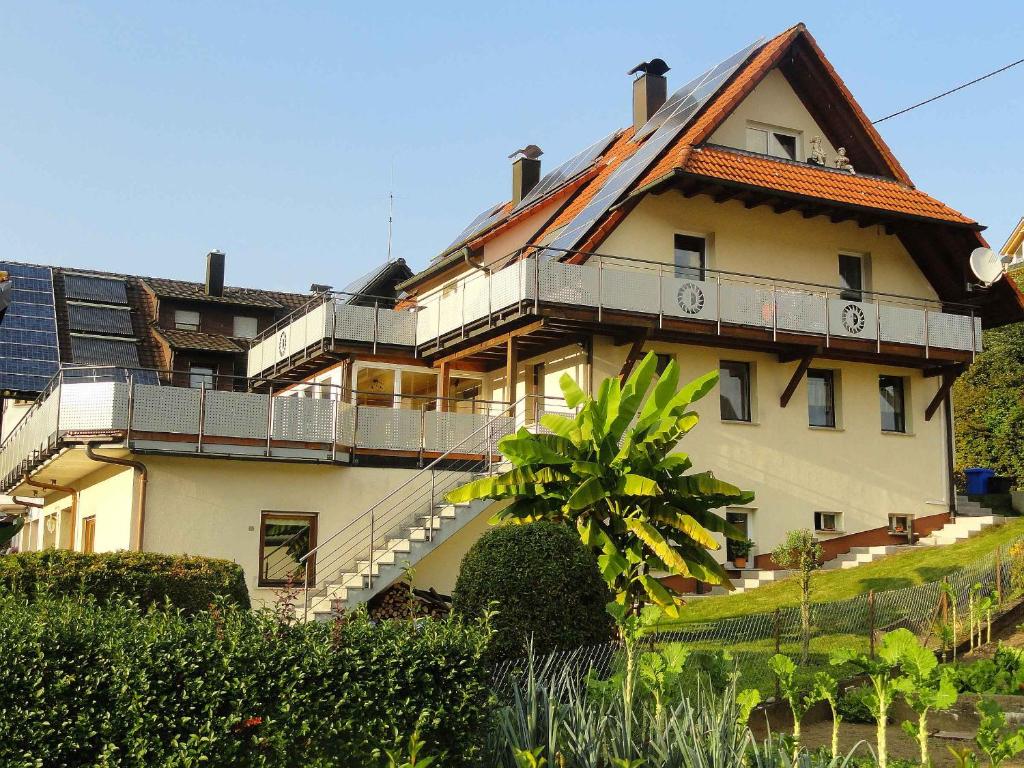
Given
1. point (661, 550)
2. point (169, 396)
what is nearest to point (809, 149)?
point (661, 550)

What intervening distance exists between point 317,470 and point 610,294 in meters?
6.67

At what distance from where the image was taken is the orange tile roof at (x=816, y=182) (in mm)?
25297

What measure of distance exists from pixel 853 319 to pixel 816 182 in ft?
10.7

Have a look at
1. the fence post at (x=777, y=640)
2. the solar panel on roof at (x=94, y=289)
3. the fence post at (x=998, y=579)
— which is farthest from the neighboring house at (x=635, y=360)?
the solar panel on roof at (x=94, y=289)

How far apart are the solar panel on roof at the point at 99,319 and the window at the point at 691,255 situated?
30338mm

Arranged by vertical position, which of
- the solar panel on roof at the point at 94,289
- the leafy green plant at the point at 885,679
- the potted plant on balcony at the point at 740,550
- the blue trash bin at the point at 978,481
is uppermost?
the solar panel on roof at the point at 94,289

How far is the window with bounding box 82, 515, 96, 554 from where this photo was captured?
82.5 feet

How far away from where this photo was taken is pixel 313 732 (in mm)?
7500

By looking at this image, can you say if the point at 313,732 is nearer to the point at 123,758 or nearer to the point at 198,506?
the point at 123,758

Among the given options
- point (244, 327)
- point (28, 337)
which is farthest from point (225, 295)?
point (28, 337)

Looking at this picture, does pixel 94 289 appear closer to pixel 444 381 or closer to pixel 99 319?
pixel 99 319

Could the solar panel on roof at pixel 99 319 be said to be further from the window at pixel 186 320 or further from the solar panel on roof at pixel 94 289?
the window at pixel 186 320

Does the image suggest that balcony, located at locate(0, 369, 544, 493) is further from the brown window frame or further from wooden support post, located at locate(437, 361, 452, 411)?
wooden support post, located at locate(437, 361, 452, 411)

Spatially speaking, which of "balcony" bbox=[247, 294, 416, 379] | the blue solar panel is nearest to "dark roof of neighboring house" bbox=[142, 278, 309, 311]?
the blue solar panel
